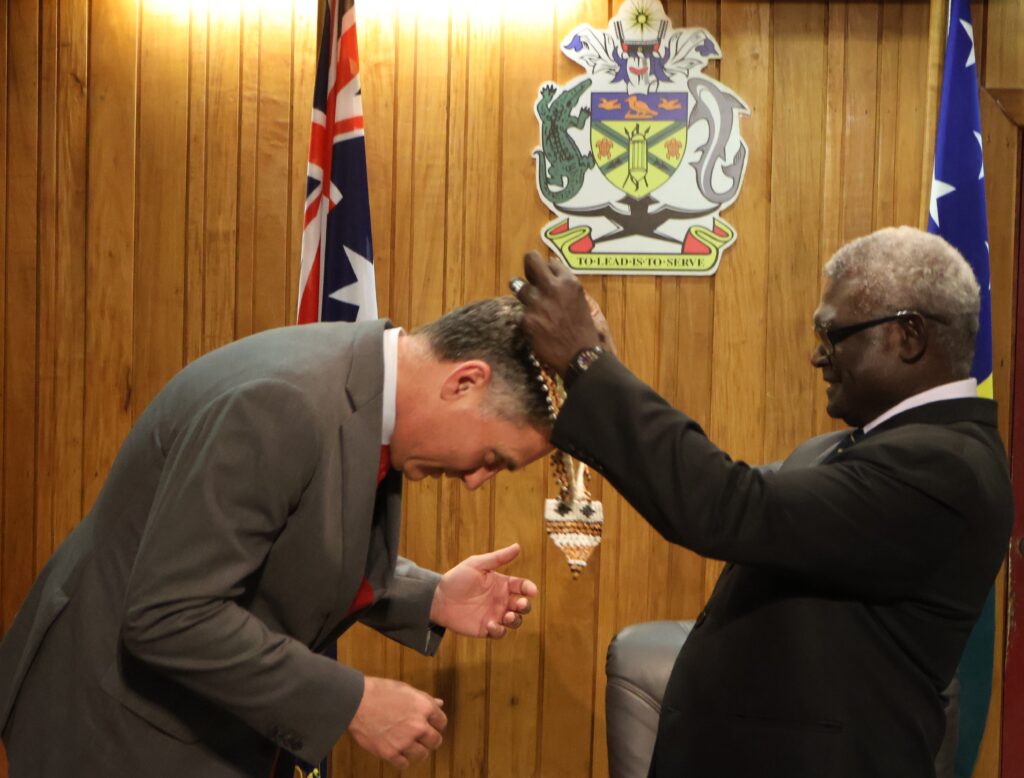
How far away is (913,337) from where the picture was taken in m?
1.66

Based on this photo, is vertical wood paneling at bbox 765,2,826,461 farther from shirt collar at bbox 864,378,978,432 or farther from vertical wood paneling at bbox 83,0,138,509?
vertical wood paneling at bbox 83,0,138,509

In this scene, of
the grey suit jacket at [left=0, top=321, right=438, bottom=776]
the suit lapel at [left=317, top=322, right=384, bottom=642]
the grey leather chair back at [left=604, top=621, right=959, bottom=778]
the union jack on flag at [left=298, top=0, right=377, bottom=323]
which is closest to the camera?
the grey suit jacket at [left=0, top=321, right=438, bottom=776]

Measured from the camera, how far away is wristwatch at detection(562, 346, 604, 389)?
149 centimetres

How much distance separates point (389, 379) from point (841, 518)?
26.8 inches

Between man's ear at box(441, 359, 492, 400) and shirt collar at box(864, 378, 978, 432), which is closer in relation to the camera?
man's ear at box(441, 359, 492, 400)

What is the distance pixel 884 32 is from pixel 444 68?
137 cm

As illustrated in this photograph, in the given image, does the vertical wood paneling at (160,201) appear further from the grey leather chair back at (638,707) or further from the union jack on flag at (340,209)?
the grey leather chair back at (638,707)

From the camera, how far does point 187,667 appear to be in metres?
1.30

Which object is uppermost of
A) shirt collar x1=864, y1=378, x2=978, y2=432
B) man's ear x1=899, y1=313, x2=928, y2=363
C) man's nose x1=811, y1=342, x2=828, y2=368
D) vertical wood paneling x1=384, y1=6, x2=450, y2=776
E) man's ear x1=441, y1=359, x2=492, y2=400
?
vertical wood paneling x1=384, y1=6, x2=450, y2=776

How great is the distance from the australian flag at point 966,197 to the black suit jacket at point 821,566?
4.53 ft

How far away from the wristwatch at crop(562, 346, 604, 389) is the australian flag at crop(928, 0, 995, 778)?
1.79 meters

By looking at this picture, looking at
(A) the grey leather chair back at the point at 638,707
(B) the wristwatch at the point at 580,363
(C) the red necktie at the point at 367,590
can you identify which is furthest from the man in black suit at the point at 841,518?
(A) the grey leather chair back at the point at 638,707

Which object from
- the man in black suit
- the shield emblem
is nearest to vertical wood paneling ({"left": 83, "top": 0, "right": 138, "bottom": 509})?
the shield emblem

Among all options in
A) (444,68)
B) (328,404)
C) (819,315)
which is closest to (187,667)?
(328,404)
